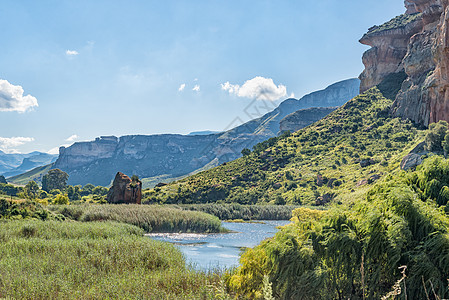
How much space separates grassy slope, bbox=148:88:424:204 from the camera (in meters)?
61.7

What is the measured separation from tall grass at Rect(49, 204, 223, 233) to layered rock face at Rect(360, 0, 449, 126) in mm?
50673

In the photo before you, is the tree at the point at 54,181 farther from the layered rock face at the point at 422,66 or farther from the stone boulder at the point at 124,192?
the layered rock face at the point at 422,66

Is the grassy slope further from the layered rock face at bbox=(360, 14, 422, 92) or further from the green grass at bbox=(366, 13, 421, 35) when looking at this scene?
the green grass at bbox=(366, 13, 421, 35)

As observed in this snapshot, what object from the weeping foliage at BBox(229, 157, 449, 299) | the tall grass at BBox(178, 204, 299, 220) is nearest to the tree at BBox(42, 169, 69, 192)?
the tall grass at BBox(178, 204, 299, 220)

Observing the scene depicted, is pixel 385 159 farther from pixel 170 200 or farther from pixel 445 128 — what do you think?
pixel 170 200

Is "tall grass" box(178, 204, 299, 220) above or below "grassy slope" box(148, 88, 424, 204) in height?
below

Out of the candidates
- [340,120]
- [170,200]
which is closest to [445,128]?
[340,120]

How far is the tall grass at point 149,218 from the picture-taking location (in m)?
26.2

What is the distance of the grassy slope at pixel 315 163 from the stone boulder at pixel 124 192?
20.1m

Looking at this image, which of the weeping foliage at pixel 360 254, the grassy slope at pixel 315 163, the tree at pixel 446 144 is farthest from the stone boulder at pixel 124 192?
the tree at pixel 446 144

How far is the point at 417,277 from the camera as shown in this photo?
6129mm

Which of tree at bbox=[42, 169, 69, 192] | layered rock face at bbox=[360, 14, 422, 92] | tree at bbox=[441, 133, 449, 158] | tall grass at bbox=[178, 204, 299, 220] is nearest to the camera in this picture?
tree at bbox=[441, 133, 449, 158]

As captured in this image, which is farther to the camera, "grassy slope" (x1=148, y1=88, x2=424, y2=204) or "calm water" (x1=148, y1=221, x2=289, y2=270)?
"grassy slope" (x1=148, y1=88, x2=424, y2=204)

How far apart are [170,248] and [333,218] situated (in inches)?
338
